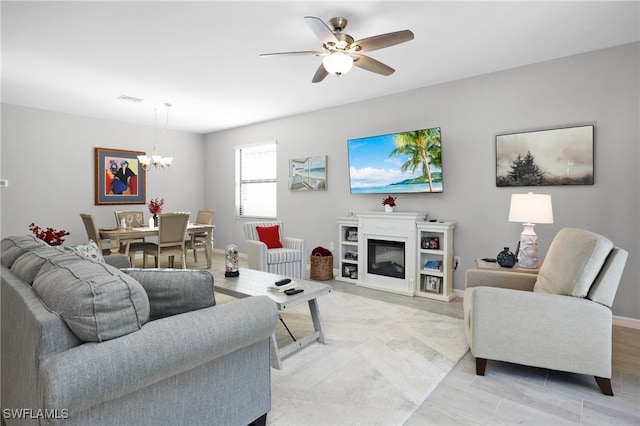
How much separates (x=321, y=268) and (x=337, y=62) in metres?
3.03

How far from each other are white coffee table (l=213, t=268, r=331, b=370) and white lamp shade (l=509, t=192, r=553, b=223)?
5.76 ft

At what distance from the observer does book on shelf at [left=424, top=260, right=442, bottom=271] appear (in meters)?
3.98

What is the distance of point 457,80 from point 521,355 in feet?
10.1

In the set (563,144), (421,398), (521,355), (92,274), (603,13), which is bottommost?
(421,398)

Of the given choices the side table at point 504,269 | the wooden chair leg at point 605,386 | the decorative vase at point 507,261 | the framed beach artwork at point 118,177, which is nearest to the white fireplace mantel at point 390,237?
the side table at point 504,269

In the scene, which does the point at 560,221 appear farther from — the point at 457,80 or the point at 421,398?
the point at 421,398

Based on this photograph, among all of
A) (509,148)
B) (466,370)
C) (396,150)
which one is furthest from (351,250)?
(466,370)

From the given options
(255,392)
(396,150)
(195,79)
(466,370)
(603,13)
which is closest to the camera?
(255,392)

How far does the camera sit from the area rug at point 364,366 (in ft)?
6.06

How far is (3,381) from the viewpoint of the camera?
5.50 feet

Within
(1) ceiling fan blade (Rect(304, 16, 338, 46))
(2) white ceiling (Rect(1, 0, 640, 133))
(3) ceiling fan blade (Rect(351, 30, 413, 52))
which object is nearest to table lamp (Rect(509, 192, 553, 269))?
(2) white ceiling (Rect(1, 0, 640, 133))

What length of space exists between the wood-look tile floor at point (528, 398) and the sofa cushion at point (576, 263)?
58 cm

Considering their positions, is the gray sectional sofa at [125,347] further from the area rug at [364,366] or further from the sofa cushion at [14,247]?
the area rug at [364,366]

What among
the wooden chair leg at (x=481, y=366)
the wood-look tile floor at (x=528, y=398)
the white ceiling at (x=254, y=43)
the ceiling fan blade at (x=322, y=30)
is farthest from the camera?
the white ceiling at (x=254, y=43)
